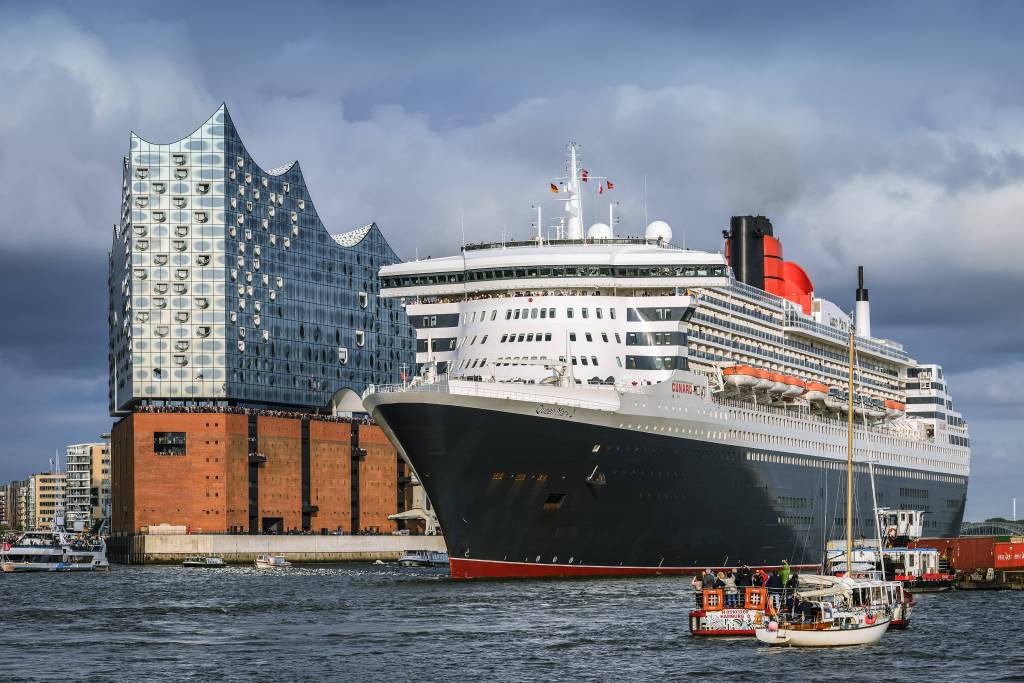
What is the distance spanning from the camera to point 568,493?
73500mm

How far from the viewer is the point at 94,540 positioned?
143m

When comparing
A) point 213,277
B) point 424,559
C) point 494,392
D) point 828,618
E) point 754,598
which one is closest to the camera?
point 828,618

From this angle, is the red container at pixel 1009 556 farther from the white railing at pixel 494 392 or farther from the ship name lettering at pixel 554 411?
the ship name lettering at pixel 554 411

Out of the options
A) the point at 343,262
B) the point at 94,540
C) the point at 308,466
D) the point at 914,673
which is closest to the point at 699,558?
the point at 914,673

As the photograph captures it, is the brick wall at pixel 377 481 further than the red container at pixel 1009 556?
Yes

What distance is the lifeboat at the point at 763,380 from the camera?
86.6m

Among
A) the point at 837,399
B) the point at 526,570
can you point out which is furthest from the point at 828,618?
the point at 837,399

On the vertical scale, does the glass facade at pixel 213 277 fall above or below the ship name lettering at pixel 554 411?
above

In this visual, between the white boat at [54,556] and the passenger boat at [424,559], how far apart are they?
26.0 m

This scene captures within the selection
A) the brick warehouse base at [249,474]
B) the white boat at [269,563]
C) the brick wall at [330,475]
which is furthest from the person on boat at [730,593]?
the brick wall at [330,475]

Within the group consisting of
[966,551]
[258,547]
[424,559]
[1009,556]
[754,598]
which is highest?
[754,598]

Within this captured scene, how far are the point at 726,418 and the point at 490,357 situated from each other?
13.1m

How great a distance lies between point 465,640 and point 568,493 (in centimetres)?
2111

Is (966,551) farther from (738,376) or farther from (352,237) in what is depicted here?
(352,237)
